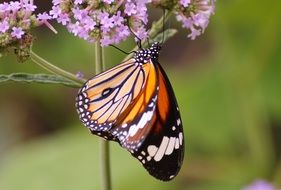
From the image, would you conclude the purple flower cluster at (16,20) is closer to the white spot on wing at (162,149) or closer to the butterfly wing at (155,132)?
the butterfly wing at (155,132)

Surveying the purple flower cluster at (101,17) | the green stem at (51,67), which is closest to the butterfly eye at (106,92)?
the green stem at (51,67)

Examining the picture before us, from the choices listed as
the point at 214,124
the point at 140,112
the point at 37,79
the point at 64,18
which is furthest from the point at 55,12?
the point at 214,124

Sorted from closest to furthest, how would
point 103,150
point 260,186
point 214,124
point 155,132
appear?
point 155,132, point 103,150, point 260,186, point 214,124

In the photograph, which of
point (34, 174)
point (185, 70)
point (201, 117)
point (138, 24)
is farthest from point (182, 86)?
point (138, 24)

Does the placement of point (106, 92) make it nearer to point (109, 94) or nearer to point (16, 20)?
point (109, 94)

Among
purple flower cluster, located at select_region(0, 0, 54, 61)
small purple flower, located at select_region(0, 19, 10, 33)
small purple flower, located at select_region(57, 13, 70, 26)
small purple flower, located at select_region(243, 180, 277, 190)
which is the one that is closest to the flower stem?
small purple flower, located at select_region(57, 13, 70, 26)

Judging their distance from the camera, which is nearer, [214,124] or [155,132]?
[155,132]
